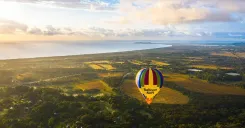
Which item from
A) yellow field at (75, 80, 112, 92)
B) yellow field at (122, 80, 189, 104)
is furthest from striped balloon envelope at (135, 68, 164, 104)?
yellow field at (75, 80, 112, 92)

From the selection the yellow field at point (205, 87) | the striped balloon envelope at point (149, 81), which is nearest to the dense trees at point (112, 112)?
the yellow field at point (205, 87)

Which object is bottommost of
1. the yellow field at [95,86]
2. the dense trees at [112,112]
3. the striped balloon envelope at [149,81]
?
the dense trees at [112,112]

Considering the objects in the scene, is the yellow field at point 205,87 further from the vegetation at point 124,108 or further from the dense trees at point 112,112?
the dense trees at point 112,112

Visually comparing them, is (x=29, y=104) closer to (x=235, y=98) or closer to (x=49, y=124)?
(x=49, y=124)

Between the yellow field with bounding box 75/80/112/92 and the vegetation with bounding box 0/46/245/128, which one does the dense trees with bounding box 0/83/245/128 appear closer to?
the vegetation with bounding box 0/46/245/128

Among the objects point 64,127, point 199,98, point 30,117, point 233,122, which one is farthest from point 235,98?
point 30,117

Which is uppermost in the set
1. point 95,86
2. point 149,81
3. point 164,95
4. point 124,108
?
point 149,81

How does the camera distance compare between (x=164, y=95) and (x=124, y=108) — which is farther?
(x=164, y=95)

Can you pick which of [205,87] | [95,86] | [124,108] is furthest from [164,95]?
[95,86]

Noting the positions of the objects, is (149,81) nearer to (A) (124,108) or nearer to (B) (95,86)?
(A) (124,108)
